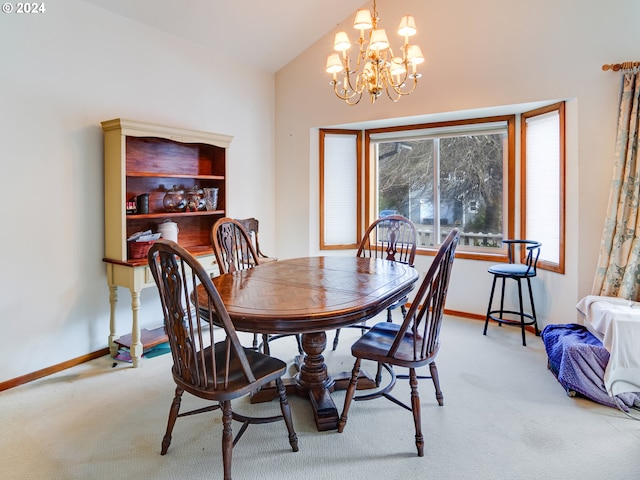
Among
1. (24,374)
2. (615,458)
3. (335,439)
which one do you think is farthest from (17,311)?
(615,458)

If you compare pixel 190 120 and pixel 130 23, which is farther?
pixel 190 120

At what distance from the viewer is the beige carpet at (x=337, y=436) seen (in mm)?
1885

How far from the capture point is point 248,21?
3.88m

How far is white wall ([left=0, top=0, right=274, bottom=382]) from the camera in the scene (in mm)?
2721

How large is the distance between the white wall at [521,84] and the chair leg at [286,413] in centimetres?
261

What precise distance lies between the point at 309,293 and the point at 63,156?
2.14 meters

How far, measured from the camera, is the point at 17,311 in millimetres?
2773

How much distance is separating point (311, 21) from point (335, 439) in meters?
3.86

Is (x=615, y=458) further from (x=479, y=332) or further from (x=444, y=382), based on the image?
(x=479, y=332)

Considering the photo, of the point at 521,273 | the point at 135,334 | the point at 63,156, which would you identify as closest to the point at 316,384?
the point at 135,334

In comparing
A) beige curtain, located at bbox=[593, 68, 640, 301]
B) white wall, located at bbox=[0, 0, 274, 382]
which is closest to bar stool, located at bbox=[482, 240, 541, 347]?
beige curtain, located at bbox=[593, 68, 640, 301]

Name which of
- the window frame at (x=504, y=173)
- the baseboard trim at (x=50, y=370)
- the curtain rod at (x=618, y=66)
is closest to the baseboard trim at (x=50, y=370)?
the baseboard trim at (x=50, y=370)

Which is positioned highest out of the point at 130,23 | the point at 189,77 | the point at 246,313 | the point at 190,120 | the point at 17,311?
the point at 130,23

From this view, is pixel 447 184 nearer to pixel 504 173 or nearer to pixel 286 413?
pixel 504 173
